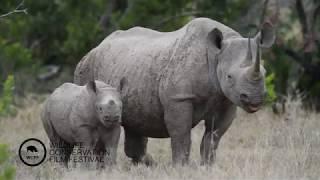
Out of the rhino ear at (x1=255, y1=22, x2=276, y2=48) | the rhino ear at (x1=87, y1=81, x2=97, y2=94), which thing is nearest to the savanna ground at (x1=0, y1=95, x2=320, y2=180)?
the rhino ear at (x1=87, y1=81, x2=97, y2=94)

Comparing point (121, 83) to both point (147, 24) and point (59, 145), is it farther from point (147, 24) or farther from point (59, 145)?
point (147, 24)

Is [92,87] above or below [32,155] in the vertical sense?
above

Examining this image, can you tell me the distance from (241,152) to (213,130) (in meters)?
1.43

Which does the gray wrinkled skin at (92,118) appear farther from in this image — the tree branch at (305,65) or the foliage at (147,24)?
the tree branch at (305,65)

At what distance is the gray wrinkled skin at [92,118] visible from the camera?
8.62m

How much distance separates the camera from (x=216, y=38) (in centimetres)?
877

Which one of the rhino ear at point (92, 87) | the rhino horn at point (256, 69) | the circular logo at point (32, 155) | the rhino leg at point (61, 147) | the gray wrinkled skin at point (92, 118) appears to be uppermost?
the rhino horn at point (256, 69)

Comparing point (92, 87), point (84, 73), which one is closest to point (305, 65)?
point (84, 73)

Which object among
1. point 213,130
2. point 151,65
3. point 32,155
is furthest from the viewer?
point 32,155

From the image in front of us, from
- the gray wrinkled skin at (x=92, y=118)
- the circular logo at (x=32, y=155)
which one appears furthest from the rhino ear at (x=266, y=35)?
the circular logo at (x=32, y=155)

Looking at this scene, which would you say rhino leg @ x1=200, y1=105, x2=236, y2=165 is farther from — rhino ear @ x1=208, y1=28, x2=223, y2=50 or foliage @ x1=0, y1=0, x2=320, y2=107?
foliage @ x1=0, y1=0, x2=320, y2=107

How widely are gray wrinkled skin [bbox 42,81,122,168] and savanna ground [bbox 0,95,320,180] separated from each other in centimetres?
28

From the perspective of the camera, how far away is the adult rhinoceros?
27.5 ft

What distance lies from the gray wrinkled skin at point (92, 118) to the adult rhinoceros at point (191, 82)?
468 millimetres
